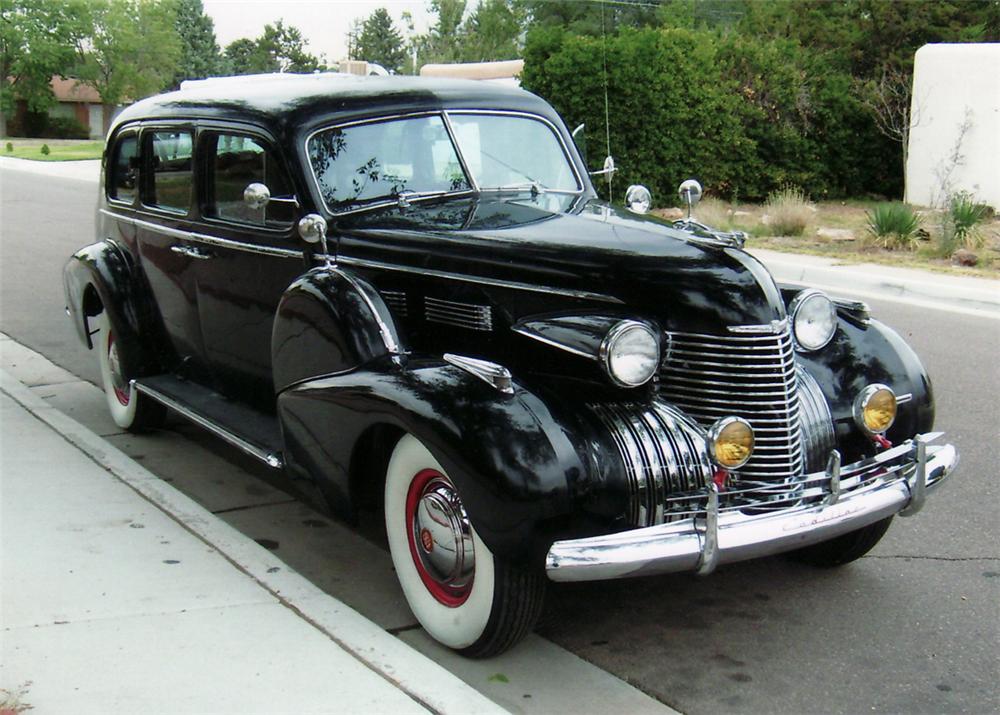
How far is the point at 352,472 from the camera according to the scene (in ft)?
13.3

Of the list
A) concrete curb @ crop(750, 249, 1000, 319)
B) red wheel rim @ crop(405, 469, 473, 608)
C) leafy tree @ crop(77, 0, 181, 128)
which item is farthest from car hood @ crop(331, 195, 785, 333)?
leafy tree @ crop(77, 0, 181, 128)

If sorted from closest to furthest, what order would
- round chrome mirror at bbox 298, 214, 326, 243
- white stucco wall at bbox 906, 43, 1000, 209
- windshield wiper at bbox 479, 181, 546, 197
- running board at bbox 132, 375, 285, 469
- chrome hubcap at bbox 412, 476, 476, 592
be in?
chrome hubcap at bbox 412, 476, 476, 592
round chrome mirror at bbox 298, 214, 326, 243
running board at bbox 132, 375, 285, 469
windshield wiper at bbox 479, 181, 546, 197
white stucco wall at bbox 906, 43, 1000, 209

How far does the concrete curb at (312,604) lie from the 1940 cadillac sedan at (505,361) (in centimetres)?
26

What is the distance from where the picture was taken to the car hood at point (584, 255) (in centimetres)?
371

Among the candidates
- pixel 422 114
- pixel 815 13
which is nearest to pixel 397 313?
pixel 422 114

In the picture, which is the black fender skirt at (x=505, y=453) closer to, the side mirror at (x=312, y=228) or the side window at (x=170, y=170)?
the side mirror at (x=312, y=228)

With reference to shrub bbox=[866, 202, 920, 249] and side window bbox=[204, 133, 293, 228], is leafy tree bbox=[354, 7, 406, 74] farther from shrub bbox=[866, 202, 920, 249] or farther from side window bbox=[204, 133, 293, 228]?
side window bbox=[204, 133, 293, 228]

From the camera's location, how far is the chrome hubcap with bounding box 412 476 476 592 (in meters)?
3.71

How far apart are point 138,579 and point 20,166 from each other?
32.5 m

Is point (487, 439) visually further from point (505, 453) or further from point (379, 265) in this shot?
point (379, 265)

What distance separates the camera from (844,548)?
4.43 meters

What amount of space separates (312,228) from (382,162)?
1.96 feet

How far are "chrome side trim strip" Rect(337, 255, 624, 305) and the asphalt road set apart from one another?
3.90 feet

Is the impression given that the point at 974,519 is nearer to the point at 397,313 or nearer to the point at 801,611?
the point at 801,611
